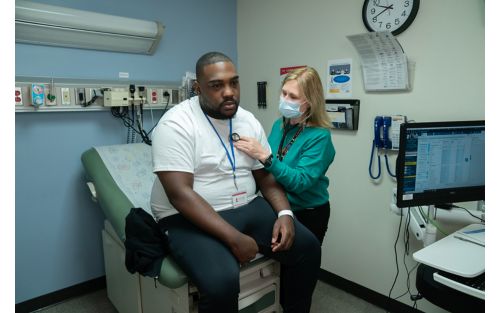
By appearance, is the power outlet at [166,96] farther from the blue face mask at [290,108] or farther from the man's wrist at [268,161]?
the man's wrist at [268,161]

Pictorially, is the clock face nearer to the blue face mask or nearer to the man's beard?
the blue face mask

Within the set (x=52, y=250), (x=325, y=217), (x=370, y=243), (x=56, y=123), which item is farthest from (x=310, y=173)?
(x=52, y=250)

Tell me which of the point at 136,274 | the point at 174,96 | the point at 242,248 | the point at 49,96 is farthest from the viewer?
the point at 174,96

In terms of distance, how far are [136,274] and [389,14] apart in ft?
6.60

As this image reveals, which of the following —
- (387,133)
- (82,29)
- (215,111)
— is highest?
(82,29)

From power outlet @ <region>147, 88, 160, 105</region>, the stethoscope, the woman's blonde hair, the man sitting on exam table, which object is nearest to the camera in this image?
the man sitting on exam table

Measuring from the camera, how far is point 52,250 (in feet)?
7.20

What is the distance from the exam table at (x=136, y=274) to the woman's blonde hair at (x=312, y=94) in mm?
721

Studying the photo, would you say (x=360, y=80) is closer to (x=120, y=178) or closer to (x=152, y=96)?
(x=152, y=96)

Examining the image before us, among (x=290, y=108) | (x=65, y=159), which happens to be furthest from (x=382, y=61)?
(x=65, y=159)

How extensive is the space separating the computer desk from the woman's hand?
0.69 metres

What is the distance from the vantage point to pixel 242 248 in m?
1.30

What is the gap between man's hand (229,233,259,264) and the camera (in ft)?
4.24

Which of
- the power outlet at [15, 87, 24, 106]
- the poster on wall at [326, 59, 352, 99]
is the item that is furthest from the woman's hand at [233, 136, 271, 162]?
the power outlet at [15, 87, 24, 106]
